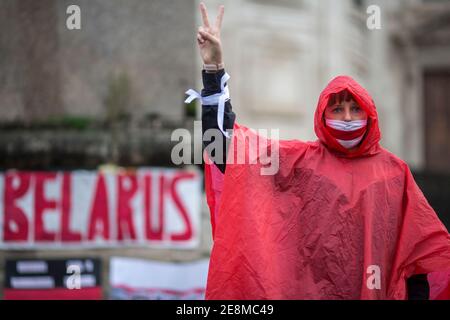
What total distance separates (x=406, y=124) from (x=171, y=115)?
6179mm

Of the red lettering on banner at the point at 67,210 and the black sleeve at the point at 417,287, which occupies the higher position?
the black sleeve at the point at 417,287

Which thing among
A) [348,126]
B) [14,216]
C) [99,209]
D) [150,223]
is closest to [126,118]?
[99,209]

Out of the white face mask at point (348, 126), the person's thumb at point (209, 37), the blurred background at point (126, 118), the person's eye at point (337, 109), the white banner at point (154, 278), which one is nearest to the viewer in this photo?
the person's thumb at point (209, 37)

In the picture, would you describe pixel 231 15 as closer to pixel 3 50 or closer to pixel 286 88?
pixel 286 88

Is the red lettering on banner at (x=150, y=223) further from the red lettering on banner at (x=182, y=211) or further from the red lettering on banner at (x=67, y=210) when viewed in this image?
the red lettering on banner at (x=67, y=210)

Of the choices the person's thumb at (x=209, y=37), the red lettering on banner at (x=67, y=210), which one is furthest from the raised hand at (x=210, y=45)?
the red lettering on banner at (x=67, y=210)

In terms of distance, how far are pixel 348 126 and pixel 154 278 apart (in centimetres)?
460

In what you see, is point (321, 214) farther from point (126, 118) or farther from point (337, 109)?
point (126, 118)

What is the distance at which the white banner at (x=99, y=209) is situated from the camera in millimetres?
7988

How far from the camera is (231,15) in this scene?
938cm

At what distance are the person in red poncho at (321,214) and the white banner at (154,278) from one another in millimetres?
4063

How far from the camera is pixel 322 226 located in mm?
3400

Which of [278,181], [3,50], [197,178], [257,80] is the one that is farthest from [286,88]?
[278,181]

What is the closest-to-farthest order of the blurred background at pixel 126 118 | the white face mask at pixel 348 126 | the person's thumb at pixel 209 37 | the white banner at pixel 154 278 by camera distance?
1. the person's thumb at pixel 209 37
2. the white face mask at pixel 348 126
3. the white banner at pixel 154 278
4. the blurred background at pixel 126 118
